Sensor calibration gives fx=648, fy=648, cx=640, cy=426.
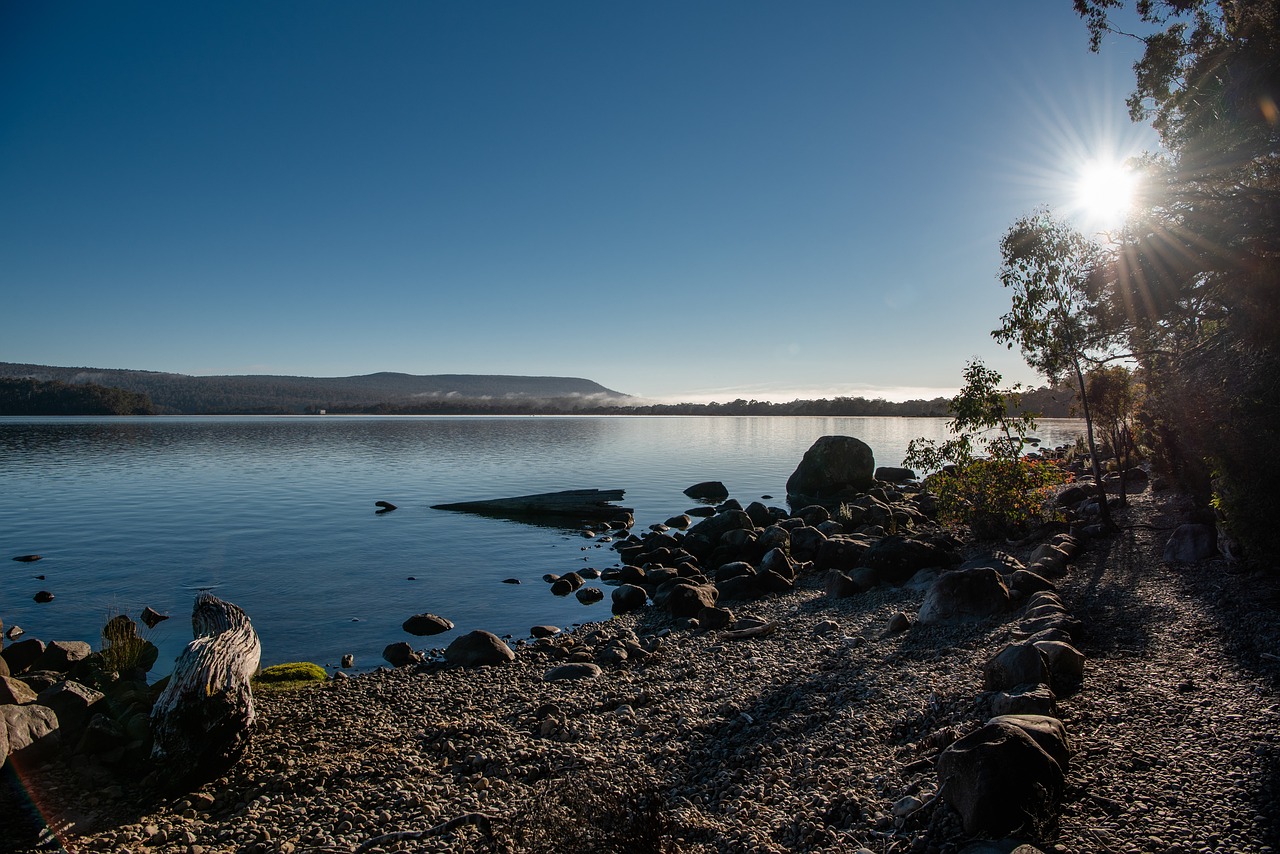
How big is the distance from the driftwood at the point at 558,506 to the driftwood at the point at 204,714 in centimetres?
2174

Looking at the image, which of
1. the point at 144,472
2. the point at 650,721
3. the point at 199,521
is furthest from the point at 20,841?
the point at 144,472

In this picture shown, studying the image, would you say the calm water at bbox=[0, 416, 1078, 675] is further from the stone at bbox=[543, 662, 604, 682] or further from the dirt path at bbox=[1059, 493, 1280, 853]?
the dirt path at bbox=[1059, 493, 1280, 853]

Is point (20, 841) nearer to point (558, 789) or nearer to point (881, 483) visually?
point (558, 789)

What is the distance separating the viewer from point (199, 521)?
93.1 feet

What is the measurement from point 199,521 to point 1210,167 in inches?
1523

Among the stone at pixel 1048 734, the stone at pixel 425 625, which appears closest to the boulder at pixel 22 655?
the stone at pixel 425 625

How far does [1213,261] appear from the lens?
17.0 meters

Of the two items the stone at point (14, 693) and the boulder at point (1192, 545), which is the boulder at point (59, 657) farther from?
the boulder at point (1192, 545)

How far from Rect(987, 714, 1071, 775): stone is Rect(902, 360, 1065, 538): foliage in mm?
11784

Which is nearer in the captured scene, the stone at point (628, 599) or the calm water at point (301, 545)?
the calm water at point (301, 545)

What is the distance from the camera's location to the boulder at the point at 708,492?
37594 mm

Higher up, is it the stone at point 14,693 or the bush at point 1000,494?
the bush at point 1000,494

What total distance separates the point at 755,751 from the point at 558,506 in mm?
24403

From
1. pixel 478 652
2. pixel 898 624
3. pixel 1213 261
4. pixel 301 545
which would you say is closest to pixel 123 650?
pixel 478 652
